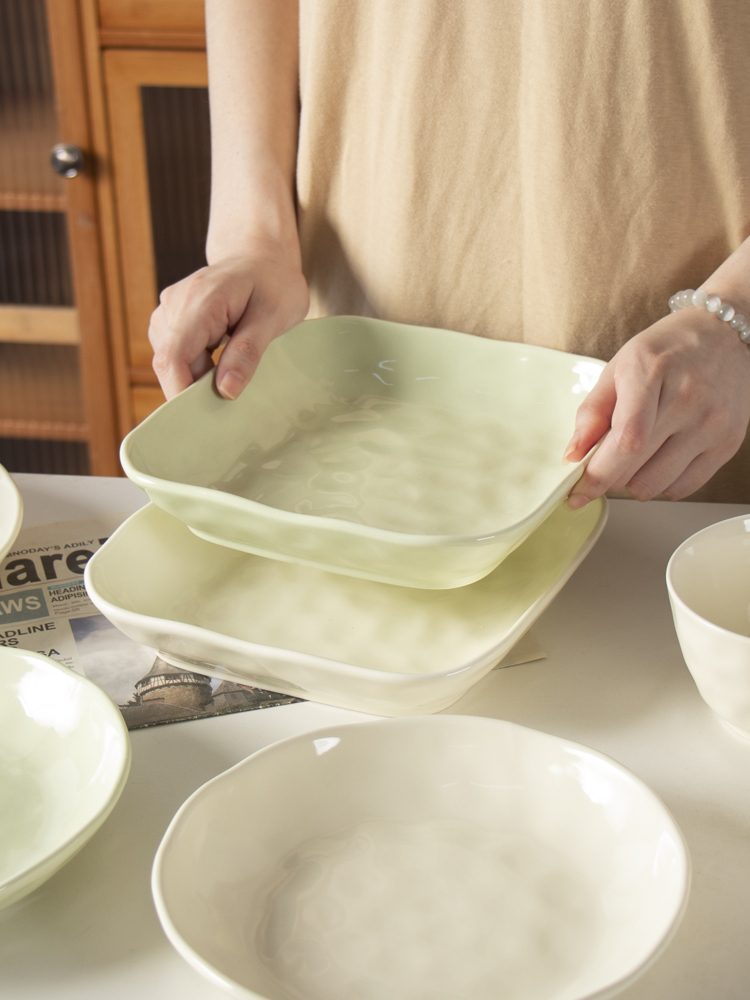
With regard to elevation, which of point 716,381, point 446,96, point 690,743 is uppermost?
point 446,96

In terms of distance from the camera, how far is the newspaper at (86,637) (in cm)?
48

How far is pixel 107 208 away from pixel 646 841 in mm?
1572

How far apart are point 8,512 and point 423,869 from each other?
39 centimetres

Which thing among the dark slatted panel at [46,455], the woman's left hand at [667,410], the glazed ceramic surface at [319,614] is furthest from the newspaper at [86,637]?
the dark slatted panel at [46,455]

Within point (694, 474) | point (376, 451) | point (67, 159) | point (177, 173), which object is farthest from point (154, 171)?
point (694, 474)

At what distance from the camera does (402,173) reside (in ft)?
2.40

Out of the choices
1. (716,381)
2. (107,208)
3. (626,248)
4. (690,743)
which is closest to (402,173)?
(626,248)

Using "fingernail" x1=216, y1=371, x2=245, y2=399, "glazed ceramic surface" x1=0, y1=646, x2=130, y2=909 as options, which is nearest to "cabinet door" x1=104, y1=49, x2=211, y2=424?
"fingernail" x1=216, y1=371, x2=245, y2=399

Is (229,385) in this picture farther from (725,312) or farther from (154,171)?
(154,171)

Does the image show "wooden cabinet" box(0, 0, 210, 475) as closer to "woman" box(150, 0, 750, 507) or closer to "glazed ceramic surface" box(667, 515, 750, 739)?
"woman" box(150, 0, 750, 507)

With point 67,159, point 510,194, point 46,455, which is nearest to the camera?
point 510,194

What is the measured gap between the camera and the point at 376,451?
601 millimetres

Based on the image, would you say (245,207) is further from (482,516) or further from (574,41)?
(482,516)

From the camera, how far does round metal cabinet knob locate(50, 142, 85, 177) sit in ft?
5.24
